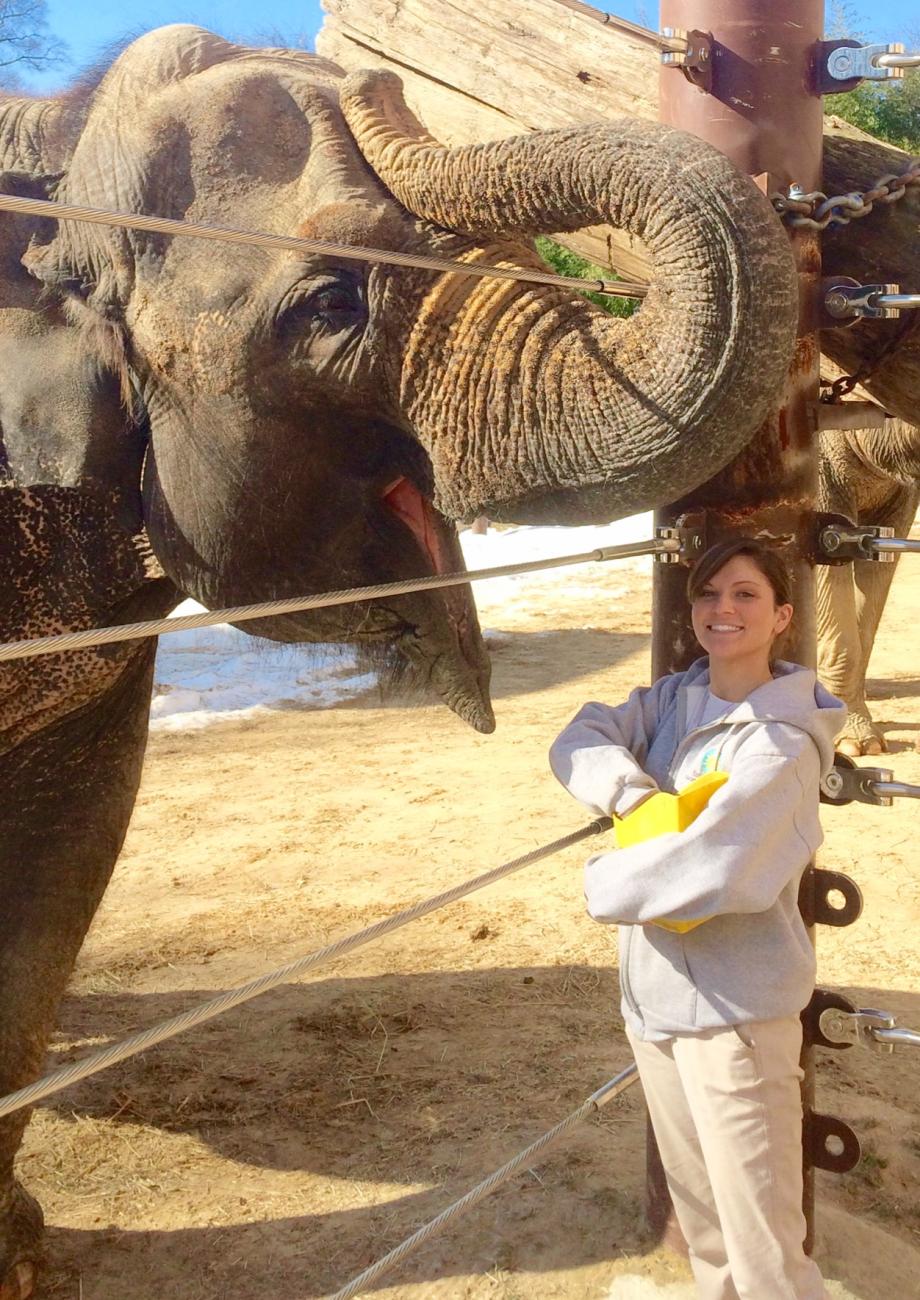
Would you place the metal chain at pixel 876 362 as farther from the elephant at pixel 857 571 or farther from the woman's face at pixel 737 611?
the elephant at pixel 857 571

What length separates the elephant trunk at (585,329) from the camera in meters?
1.54

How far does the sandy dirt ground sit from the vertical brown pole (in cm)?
133

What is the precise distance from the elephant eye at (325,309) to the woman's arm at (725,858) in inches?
34.3

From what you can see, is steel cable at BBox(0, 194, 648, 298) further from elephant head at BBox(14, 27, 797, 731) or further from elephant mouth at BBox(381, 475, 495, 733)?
elephant mouth at BBox(381, 475, 495, 733)

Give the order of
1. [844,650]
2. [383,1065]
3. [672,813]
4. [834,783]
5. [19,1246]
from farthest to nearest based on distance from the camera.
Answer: [844,650] < [383,1065] < [19,1246] < [834,783] < [672,813]

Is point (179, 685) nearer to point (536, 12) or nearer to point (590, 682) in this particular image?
point (590, 682)

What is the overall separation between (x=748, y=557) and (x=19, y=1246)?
1.95 metres

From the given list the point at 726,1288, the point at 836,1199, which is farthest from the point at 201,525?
the point at 836,1199

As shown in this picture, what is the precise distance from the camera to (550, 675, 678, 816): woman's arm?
65.7 inches

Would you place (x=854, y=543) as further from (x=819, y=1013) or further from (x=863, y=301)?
(x=819, y=1013)

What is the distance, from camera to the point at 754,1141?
1716mm

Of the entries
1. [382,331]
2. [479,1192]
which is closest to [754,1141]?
[479,1192]

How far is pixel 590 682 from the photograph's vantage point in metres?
8.12

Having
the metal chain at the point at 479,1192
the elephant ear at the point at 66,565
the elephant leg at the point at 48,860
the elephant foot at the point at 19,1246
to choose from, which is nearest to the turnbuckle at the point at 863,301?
the elephant ear at the point at 66,565
